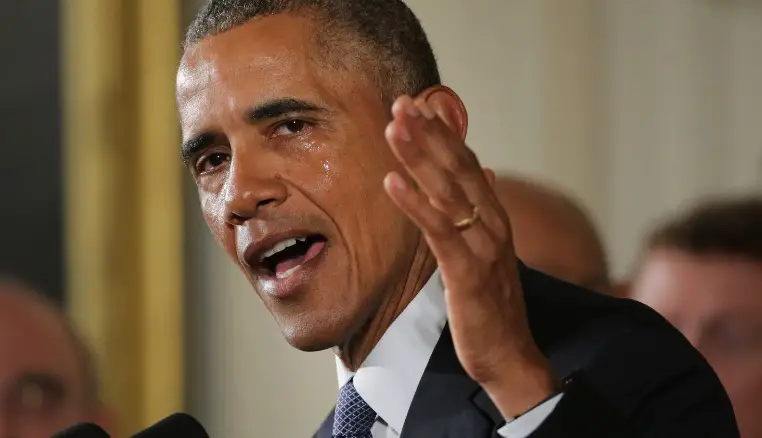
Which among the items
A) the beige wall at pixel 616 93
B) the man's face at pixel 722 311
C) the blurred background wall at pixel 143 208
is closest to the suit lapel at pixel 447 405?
the man's face at pixel 722 311

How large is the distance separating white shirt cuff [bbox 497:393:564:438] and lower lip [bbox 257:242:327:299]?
0.24m

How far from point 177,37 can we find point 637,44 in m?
1.20

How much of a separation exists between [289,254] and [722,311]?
77 cm

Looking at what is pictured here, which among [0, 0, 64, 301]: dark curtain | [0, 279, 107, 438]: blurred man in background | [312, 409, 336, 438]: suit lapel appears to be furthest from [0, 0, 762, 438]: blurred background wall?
[312, 409, 336, 438]: suit lapel

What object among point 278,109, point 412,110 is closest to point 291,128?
point 278,109

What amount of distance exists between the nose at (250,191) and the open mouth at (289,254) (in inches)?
1.2

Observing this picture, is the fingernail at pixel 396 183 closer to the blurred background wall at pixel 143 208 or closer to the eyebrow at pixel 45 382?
the eyebrow at pixel 45 382

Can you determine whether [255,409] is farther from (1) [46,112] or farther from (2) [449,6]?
(2) [449,6]

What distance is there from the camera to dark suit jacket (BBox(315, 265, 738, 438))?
2.68 feet

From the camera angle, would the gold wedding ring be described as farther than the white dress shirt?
No

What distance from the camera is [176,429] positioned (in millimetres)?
893

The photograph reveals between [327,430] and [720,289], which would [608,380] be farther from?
[720,289]

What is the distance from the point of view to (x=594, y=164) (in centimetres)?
285

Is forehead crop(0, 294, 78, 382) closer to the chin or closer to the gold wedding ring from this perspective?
the chin
